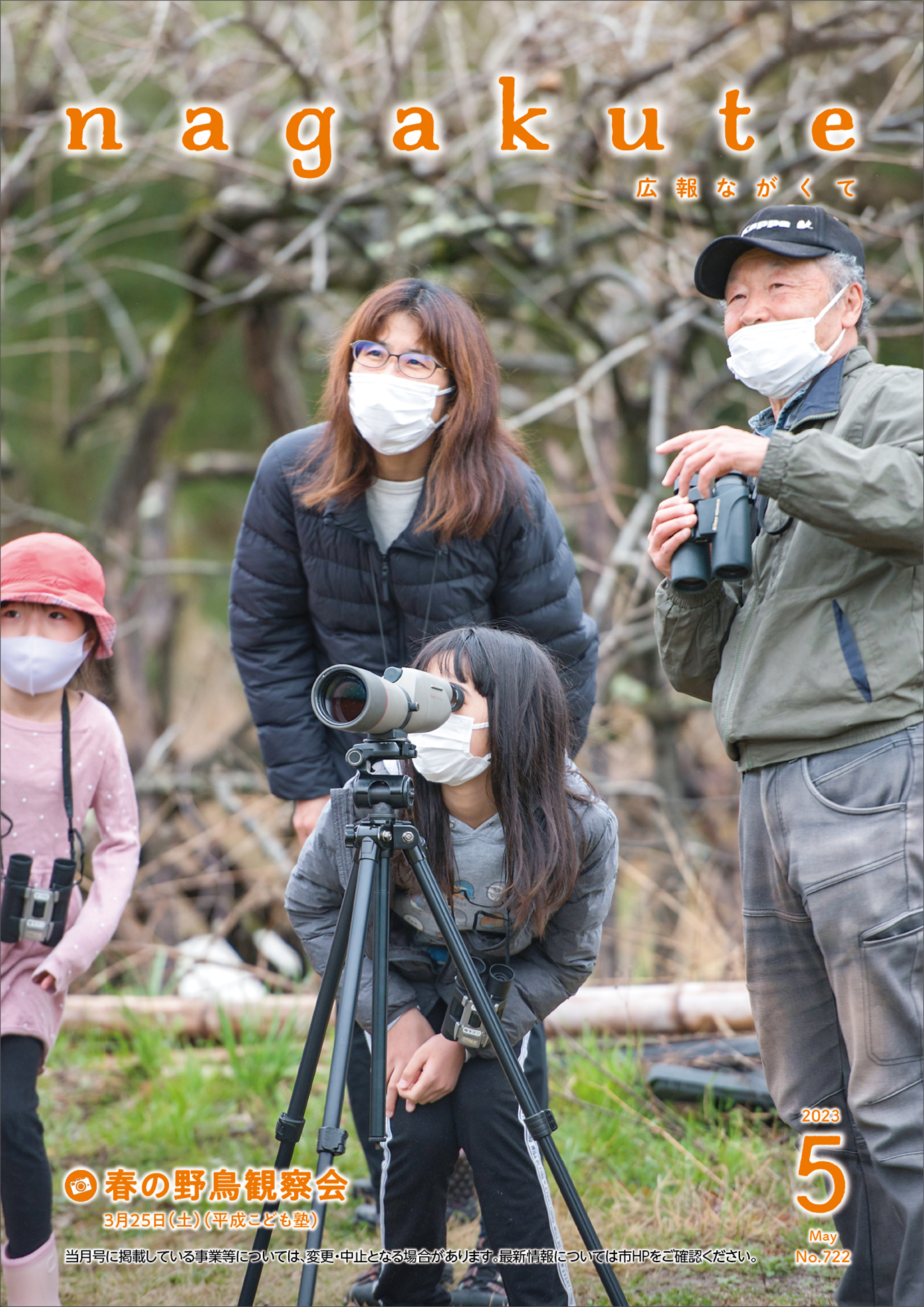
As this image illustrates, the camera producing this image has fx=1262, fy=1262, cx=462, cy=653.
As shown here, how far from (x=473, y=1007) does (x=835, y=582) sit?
98 cm

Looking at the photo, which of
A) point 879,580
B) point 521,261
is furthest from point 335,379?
point 521,261

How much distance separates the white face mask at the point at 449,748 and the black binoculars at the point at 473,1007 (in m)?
0.35

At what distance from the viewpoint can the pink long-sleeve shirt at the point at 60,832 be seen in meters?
2.58

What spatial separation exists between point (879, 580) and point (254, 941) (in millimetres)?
4117

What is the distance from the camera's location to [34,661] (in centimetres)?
262

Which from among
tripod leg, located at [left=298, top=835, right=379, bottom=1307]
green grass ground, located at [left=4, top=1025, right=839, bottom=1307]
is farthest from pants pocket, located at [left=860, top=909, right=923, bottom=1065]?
green grass ground, located at [left=4, top=1025, right=839, bottom=1307]

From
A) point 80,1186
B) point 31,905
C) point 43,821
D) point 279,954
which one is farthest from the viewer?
point 279,954

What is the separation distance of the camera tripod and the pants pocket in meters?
0.57

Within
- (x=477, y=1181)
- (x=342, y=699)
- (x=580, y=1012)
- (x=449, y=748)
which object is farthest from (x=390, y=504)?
(x=580, y=1012)

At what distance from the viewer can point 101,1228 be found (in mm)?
3309

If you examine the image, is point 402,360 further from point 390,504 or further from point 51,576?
point 51,576

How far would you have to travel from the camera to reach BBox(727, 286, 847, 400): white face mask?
2203 millimetres

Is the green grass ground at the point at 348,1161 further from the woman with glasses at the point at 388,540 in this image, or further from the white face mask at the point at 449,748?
the white face mask at the point at 449,748

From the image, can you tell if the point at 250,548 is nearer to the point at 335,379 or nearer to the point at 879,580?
the point at 335,379
